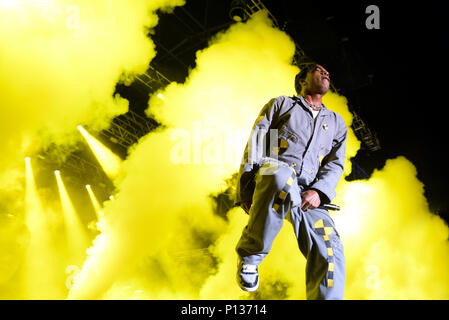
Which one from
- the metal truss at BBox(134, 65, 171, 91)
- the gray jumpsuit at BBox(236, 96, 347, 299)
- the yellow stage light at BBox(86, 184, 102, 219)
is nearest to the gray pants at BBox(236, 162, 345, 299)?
the gray jumpsuit at BBox(236, 96, 347, 299)

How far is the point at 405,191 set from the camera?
8.16 m

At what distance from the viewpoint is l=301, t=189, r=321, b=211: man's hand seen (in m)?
2.04

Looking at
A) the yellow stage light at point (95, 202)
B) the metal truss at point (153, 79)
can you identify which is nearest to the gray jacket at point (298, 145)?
the metal truss at point (153, 79)

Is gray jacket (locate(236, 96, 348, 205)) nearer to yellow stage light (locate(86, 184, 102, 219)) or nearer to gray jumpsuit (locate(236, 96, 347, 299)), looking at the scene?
gray jumpsuit (locate(236, 96, 347, 299))

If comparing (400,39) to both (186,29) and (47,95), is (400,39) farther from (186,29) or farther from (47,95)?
(47,95)

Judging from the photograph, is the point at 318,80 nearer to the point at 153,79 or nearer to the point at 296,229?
the point at 296,229

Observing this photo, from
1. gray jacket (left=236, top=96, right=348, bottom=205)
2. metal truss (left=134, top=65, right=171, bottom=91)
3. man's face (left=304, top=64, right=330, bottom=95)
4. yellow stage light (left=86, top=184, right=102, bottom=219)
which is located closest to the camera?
gray jacket (left=236, top=96, right=348, bottom=205)

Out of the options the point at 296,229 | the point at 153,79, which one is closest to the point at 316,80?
the point at 296,229

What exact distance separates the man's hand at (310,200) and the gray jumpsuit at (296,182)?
0.06 meters

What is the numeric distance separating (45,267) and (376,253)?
12.4 m

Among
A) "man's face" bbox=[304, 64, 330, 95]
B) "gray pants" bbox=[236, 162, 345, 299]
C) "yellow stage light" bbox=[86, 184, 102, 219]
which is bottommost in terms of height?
"gray pants" bbox=[236, 162, 345, 299]

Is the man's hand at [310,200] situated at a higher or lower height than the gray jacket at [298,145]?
lower

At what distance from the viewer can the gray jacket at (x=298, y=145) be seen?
217 centimetres

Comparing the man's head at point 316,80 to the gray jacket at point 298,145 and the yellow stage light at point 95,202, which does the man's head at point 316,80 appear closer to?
the gray jacket at point 298,145
